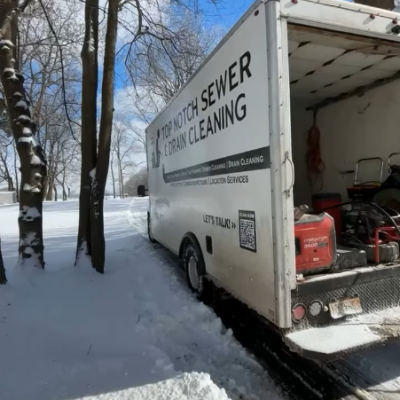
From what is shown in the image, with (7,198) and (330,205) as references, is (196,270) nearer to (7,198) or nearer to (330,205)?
(330,205)

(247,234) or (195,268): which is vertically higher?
(247,234)

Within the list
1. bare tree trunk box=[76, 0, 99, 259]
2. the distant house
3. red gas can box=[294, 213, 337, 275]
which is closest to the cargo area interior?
red gas can box=[294, 213, 337, 275]

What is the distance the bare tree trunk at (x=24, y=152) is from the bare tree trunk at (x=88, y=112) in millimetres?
715

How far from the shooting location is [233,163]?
3.32 m

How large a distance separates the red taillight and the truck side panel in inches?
6.8

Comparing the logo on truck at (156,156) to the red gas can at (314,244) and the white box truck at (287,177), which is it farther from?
the red gas can at (314,244)

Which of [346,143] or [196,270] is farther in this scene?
[346,143]

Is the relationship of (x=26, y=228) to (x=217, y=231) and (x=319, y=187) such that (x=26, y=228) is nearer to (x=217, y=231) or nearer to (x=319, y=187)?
(x=217, y=231)

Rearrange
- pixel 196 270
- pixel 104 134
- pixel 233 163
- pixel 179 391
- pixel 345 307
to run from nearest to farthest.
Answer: pixel 179 391 < pixel 345 307 < pixel 233 163 < pixel 196 270 < pixel 104 134

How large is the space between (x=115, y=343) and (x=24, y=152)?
11.7 ft

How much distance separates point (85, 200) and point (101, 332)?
290cm

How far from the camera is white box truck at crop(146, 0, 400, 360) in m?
2.65

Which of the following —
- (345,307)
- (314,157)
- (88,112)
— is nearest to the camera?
(345,307)

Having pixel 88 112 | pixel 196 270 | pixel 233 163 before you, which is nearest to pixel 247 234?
pixel 233 163
